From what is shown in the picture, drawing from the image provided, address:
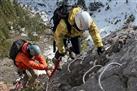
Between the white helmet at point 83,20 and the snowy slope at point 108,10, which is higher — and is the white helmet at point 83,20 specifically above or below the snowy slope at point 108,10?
above

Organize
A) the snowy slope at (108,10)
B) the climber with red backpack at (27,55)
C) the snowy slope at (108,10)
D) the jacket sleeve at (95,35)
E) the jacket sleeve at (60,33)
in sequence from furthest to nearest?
1. the snowy slope at (108,10)
2. the snowy slope at (108,10)
3. the climber with red backpack at (27,55)
4. the jacket sleeve at (60,33)
5. the jacket sleeve at (95,35)

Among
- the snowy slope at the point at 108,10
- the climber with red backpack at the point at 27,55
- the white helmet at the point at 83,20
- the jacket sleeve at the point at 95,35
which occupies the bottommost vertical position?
the snowy slope at the point at 108,10

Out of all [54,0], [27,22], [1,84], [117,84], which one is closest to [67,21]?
[117,84]

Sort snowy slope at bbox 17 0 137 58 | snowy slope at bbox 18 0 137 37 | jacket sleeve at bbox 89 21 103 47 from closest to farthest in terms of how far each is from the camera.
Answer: jacket sleeve at bbox 89 21 103 47 → snowy slope at bbox 18 0 137 37 → snowy slope at bbox 17 0 137 58

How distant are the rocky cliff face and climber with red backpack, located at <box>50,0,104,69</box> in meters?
0.46

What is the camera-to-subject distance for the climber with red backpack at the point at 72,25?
10.3 m

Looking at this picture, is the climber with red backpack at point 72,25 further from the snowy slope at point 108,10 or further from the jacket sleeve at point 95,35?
the snowy slope at point 108,10

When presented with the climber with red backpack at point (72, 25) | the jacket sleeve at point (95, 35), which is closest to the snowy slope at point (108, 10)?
the climber with red backpack at point (72, 25)

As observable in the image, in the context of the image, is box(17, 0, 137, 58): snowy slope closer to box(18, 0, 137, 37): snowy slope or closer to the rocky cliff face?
box(18, 0, 137, 37): snowy slope

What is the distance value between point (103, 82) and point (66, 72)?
3.24 metres

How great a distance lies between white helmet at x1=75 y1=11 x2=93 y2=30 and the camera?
10266 millimetres

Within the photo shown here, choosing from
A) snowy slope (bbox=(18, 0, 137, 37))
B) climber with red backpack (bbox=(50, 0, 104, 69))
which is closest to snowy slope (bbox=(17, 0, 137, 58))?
snowy slope (bbox=(18, 0, 137, 37))

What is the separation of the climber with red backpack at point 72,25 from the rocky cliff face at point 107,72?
46cm

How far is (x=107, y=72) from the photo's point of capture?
862 cm
